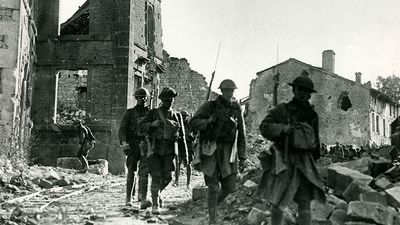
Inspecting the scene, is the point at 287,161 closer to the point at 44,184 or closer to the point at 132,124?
the point at 132,124

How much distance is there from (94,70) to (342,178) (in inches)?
657

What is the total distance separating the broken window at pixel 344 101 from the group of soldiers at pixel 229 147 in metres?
31.7

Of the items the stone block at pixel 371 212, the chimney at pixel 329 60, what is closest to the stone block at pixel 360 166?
the stone block at pixel 371 212

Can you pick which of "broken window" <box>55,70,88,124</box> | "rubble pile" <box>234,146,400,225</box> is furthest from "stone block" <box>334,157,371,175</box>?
"broken window" <box>55,70,88,124</box>

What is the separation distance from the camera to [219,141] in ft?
21.5

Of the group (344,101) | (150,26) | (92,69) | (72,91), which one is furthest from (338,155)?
(344,101)

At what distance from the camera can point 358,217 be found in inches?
236

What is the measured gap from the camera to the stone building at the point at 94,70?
22.1 m

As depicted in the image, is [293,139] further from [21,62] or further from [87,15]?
[87,15]

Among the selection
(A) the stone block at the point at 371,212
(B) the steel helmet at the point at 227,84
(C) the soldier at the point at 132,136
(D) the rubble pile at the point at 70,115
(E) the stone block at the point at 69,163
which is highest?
(D) the rubble pile at the point at 70,115

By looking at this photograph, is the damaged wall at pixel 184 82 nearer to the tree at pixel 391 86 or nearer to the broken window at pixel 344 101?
the broken window at pixel 344 101

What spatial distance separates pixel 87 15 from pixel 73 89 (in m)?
7.61

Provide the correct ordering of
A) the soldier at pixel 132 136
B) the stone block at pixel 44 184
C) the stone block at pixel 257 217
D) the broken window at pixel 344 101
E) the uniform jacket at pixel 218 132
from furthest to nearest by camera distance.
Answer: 1. the broken window at pixel 344 101
2. the stone block at pixel 44 184
3. the soldier at pixel 132 136
4. the stone block at pixel 257 217
5. the uniform jacket at pixel 218 132

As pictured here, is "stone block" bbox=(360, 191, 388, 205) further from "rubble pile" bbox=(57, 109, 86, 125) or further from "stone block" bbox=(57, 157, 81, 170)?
"rubble pile" bbox=(57, 109, 86, 125)
